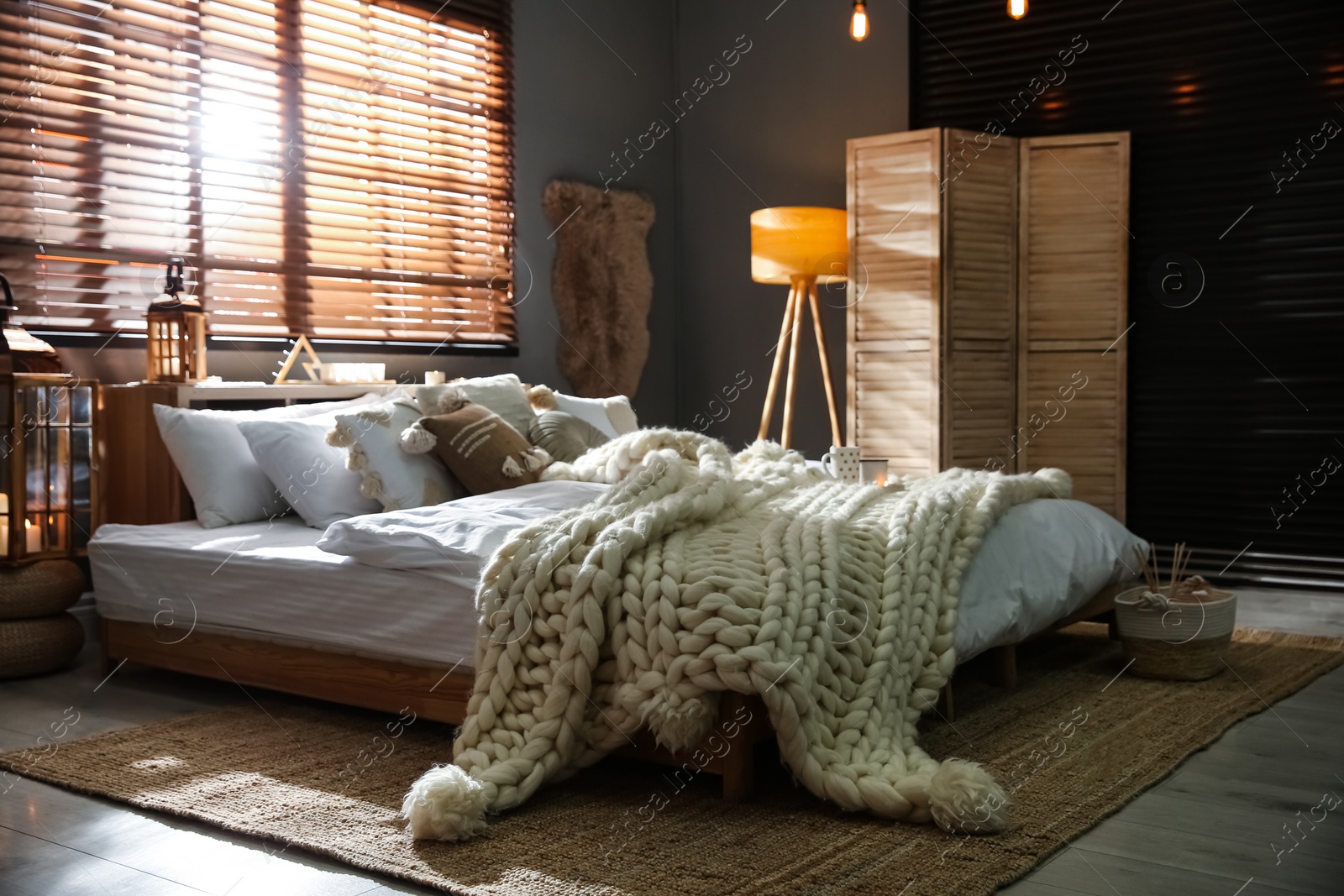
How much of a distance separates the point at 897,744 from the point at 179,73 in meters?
3.28

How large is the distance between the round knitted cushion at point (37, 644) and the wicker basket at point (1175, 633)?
2934 mm

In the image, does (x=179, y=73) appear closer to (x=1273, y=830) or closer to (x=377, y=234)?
(x=377, y=234)

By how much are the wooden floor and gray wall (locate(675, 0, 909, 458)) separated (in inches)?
142

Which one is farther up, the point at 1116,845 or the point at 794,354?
the point at 794,354

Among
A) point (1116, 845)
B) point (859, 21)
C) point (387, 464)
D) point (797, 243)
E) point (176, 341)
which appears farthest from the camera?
point (797, 243)

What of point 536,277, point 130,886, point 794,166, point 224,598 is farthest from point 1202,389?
point 130,886

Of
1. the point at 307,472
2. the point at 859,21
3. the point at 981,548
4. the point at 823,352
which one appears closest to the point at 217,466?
the point at 307,472

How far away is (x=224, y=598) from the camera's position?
3.06 meters

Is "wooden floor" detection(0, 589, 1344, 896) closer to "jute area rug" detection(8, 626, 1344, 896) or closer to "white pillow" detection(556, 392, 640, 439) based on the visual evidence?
"jute area rug" detection(8, 626, 1344, 896)

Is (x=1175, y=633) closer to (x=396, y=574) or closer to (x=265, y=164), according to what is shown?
(x=396, y=574)

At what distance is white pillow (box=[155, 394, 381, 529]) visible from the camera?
3.49 meters

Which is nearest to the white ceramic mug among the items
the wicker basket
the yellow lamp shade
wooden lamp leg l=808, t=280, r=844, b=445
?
the wicker basket

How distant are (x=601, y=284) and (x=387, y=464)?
2675 millimetres

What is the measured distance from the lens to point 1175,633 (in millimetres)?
3193
